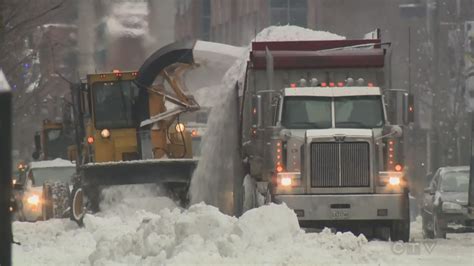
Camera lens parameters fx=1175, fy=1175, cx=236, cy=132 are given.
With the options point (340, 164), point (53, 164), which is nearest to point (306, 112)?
point (340, 164)

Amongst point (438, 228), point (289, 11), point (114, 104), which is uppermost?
point (289, 11)

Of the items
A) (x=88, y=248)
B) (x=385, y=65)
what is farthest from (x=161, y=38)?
(x=88, y=248)

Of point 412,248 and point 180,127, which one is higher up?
point 180,127

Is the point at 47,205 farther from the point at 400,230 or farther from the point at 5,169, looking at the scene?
the point at 5,169

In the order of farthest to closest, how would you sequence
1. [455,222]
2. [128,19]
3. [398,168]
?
1. [128,19]
2. [455,222]
3. [398,168]

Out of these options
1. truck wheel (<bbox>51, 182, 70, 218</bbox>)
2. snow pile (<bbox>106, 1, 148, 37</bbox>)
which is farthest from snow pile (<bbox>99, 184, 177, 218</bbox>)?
snow pile (<bbox>106, 1, 148, 37</bbox>)

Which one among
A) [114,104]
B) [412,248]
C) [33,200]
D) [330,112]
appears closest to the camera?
[412,248]

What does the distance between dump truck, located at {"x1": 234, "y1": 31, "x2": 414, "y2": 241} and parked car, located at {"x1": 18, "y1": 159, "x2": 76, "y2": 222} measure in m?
6.48

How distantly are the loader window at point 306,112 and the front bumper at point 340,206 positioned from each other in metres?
1.28

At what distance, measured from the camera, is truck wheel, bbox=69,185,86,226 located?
75.8ft

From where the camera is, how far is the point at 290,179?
18672 millimetres

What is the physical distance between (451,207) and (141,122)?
23.2 feet

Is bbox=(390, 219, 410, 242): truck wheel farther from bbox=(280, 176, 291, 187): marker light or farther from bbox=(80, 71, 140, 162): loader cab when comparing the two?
bbox=(80, 71, 140, 162): loader cab

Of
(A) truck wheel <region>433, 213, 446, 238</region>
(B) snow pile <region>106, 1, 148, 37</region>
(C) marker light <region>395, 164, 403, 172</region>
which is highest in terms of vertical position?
(B) snow pile <region>106, 1, 148, 37</region>
